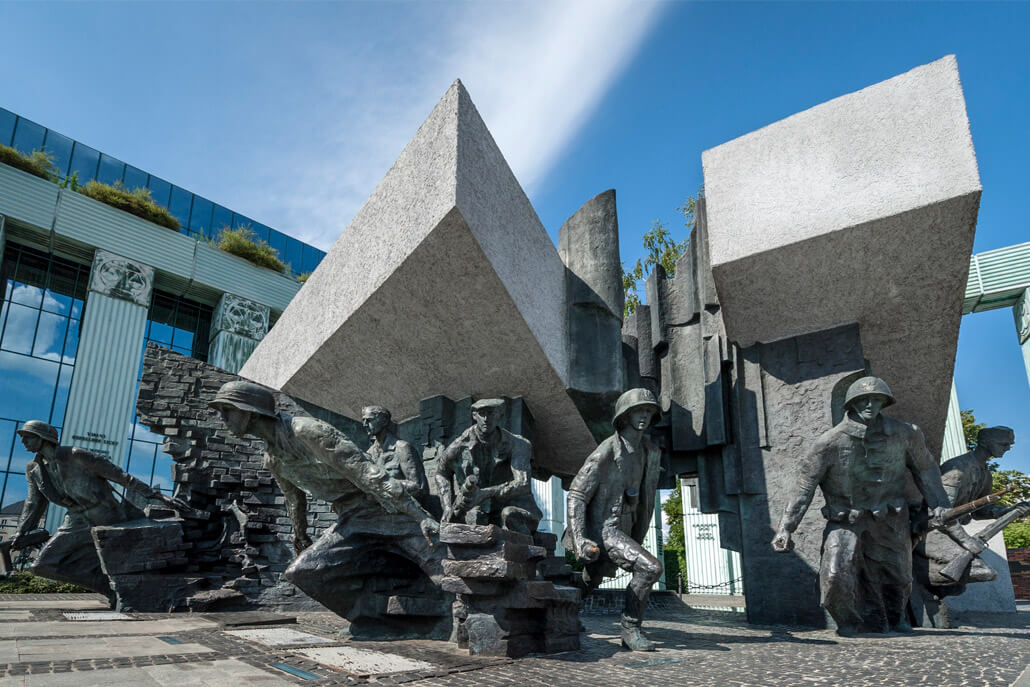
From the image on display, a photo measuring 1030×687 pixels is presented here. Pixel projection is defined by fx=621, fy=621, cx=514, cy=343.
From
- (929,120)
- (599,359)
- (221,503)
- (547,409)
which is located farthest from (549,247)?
(221,503)

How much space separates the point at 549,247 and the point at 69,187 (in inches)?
660

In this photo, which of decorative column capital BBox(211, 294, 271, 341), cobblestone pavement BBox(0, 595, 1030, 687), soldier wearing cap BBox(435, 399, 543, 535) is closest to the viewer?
cobblestone pavement BBox(0, 595, 1030, 687)

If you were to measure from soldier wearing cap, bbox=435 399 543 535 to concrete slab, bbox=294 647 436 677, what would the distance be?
6.18 ft

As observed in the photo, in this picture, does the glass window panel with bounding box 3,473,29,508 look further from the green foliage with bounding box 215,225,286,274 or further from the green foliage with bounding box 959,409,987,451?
the green foliage with bounding box 959,409,987,451

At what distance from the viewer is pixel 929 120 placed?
19.3 ft

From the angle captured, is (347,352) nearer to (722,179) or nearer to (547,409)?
(547,409)

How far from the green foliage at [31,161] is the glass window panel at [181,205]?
363cm

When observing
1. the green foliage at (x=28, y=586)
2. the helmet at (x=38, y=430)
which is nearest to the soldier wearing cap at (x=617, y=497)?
the helmet at (x=38, y=430)

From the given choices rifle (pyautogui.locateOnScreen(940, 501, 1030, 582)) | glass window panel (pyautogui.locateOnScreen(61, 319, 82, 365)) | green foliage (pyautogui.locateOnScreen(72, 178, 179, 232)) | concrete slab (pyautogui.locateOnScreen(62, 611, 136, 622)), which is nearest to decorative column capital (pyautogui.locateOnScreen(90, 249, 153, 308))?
glass window panel (pyautogui.locateOnScreen(61, 319, 82, 365))

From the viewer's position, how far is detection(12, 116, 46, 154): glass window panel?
1752 centimetres

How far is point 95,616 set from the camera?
6.25 m

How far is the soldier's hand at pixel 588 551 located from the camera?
4.62 meters

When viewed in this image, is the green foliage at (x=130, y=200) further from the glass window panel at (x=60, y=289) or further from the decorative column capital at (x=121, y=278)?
the glass window panel at (x=60, y=289)

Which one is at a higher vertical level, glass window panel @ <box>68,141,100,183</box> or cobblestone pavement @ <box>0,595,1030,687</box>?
glass window panel @ <box>68,141,100,183</box>
